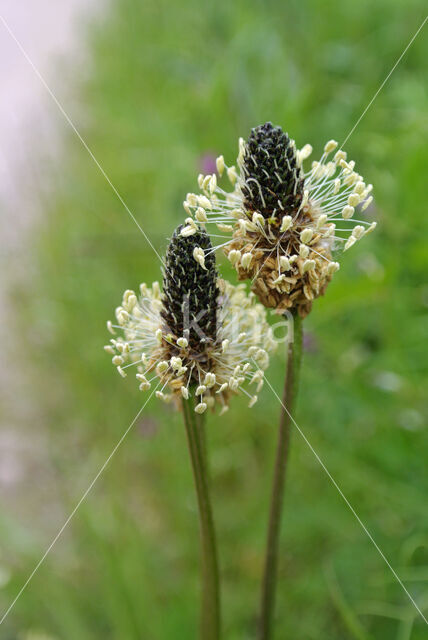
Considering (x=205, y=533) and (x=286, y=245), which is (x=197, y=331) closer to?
(x=286, y=245)

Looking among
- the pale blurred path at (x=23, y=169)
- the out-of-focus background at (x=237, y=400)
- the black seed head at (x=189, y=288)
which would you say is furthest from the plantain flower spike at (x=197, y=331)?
→ the pale blurred path at (x=23, y=169)

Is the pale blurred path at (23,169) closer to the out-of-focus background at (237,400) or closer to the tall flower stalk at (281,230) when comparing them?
the out-of-focus background at (237,400)

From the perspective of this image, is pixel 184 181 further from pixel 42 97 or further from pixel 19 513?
pixel 42 97

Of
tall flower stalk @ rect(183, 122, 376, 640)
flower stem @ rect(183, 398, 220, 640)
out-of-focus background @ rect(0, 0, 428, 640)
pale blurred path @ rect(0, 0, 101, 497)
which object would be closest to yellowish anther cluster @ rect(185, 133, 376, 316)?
tall flower stalk @ rect(183, 122, 376, 640)

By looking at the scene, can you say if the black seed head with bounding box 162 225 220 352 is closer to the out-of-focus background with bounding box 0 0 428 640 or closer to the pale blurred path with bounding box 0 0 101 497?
the out-of-focus background with bounding box 0 0 428 640

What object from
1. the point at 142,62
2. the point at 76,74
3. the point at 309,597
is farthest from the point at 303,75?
the point at 309,597

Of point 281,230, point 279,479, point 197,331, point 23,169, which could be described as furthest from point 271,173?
point 23,169
